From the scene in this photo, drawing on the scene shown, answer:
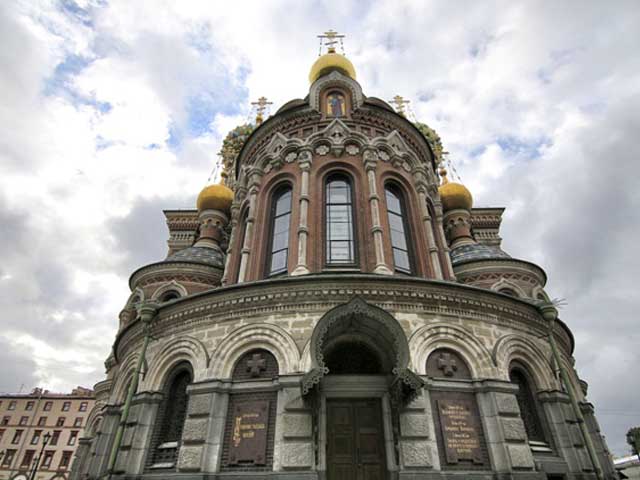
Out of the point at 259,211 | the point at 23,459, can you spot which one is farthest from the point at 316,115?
the point at 23,459

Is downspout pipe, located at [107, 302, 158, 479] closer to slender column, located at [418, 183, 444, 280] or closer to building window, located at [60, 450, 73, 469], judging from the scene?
slender column, located at [418, 183, 444, 280]

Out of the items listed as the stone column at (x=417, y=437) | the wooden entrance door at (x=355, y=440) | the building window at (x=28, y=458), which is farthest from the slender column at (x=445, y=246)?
the building window at (x=28, y=458)

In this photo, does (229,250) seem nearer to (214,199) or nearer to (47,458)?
(214,199)

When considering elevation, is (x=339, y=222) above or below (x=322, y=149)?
below

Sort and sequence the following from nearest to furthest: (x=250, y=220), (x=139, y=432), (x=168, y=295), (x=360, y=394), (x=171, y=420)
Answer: (x=360, y=394), (x=139, y=432), (x=171, y=420), (x=250, y=220), (x=168, y=295)

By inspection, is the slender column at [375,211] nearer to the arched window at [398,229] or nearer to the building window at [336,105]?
the arched window at [398,229]

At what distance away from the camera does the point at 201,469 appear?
9258 millimetres

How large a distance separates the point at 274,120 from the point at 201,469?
14.0 metres

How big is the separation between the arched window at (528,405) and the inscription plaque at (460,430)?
65.8 inches

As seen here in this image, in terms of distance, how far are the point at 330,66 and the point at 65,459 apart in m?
63.7

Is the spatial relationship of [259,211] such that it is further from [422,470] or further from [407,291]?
[422,470]

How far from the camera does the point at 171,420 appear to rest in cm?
1112

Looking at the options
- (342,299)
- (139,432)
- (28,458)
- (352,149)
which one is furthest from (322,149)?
(28,458)

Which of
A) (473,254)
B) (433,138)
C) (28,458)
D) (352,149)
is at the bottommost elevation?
(28,458)
